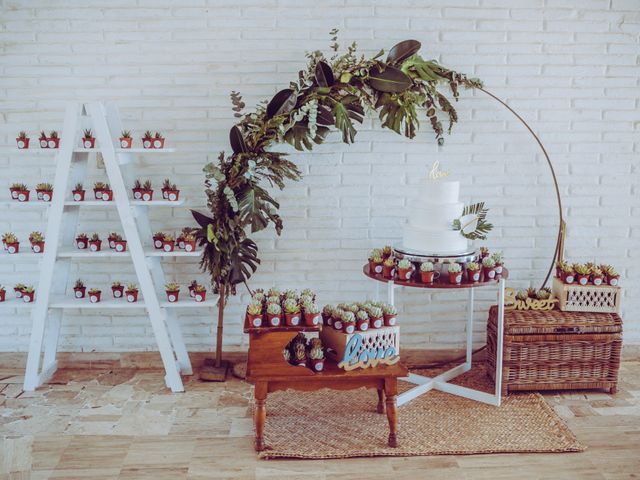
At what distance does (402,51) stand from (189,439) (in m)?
2.42

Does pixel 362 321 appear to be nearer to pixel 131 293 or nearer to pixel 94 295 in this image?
pixel 131 293

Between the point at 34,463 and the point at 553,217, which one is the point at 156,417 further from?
the point at 553,217

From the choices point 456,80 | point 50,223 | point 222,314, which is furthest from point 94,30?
point 456,80

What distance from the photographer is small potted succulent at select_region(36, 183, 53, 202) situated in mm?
3846

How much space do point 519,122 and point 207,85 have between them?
1970 mm

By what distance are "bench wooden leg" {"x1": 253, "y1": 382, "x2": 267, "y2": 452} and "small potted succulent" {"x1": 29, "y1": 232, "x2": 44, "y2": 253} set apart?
1683mm

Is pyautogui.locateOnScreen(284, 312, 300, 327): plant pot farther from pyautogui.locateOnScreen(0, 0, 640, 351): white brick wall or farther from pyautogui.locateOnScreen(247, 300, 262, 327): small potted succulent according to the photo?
pyautogui.locateOnScreen(0, 0, 640, 351): white brick wall

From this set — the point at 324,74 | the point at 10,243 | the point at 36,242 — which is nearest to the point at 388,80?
the point at 324,74


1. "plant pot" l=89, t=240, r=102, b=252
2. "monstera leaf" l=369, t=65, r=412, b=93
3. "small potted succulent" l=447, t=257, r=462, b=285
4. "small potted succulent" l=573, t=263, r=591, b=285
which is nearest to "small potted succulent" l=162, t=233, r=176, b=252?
"plant pot" l=89, t=240, r=102, b=252

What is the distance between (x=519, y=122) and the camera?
421 cm

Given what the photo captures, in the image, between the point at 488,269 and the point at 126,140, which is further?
the point at 126,140

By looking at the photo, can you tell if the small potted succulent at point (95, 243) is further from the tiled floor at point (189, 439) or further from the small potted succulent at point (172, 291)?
the tiled floor at point (189, 439)

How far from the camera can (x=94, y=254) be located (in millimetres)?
3877

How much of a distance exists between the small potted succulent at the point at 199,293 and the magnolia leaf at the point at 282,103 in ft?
3.59
